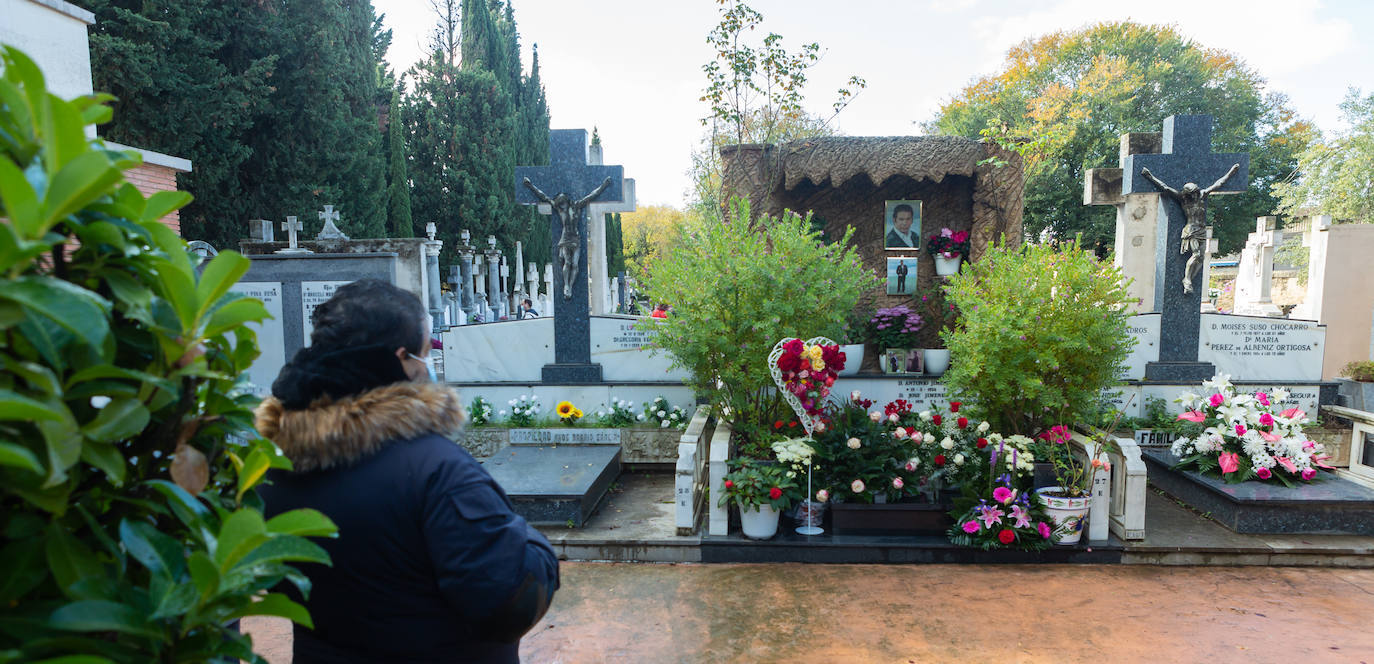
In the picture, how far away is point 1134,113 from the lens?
22.5 meters

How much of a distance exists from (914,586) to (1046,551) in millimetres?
1085

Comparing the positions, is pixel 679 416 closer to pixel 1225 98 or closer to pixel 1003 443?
pixel 1003 443

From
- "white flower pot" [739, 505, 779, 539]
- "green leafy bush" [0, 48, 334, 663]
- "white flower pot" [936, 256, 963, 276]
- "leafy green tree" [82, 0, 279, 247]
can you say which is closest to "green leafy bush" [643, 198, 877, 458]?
"white flower pot" [739, 505, 779, 539]

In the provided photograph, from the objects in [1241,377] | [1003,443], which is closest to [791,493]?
[1003,443]

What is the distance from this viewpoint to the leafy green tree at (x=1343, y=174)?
676 inches

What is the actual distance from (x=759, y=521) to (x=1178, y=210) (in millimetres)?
5464

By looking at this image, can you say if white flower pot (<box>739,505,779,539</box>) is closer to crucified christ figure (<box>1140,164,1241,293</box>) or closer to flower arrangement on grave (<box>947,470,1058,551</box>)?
flower arrangement on grave (<box>947,470,1058,551</box>)

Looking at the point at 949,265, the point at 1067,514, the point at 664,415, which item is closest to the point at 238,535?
the point at 1067,514

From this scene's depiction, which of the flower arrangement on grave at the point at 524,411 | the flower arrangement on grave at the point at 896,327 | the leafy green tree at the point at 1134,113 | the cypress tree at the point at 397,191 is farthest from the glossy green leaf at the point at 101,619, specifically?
the leafy green tree at the point at 1134,113

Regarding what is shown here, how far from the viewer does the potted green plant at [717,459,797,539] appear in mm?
4887

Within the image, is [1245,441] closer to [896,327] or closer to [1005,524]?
[1005,524]

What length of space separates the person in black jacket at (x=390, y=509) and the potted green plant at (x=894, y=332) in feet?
20.5

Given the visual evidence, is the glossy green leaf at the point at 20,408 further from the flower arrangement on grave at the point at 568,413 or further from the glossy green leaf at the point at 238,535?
the flower arrangement on grave at the point at 568,413

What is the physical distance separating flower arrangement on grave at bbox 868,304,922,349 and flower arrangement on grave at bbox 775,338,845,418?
2440mm
